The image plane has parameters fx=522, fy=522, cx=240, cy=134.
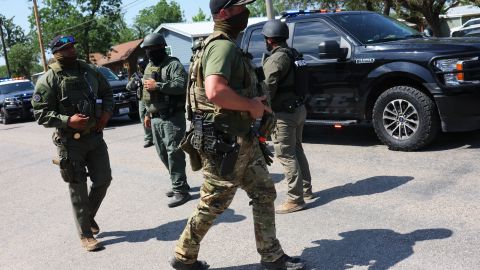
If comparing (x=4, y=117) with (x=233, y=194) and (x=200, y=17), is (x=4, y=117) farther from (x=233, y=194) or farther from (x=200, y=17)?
(x=200, y=17)

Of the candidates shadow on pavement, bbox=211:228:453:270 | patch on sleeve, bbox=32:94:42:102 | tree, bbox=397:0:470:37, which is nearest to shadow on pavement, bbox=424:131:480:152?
shadow on pavement, bbox=211:228:453:270

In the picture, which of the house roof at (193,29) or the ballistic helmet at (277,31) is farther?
the house roof at (193,29)

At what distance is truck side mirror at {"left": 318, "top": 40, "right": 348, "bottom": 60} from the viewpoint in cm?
656

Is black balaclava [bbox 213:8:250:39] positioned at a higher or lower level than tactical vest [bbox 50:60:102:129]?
higher

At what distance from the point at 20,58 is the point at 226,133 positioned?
236ft

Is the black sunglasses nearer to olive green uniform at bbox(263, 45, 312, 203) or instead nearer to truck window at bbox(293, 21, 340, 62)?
olive green uniform at bbox(263, 45, 312, 203)

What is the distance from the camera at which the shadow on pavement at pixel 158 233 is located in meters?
4.72

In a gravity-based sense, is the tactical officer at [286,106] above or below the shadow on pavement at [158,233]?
above

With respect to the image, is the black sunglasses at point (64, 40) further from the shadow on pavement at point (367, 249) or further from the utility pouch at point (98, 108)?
the shadow on pavement at point (367, 249)

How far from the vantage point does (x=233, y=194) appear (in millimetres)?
3461

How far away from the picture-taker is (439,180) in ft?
17.6

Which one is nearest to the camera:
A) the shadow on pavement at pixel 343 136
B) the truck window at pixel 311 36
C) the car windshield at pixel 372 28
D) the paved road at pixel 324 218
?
the paved road at pixel 324 218

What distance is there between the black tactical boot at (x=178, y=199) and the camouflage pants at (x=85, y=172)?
3.37ft

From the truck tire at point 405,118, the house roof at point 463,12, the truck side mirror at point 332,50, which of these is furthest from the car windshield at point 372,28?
the house roof at point 463,12
